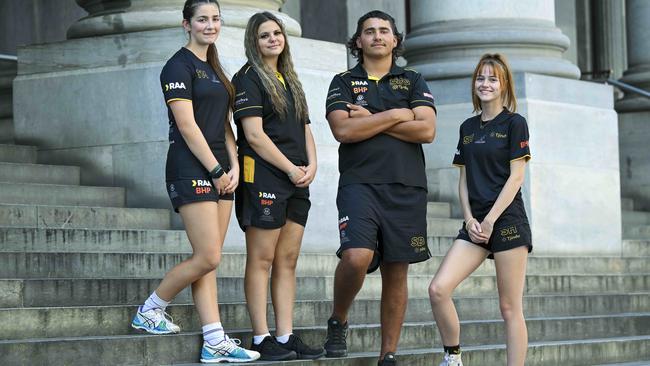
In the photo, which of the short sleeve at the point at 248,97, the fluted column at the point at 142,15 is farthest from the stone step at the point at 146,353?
the fluted column at the point at 142,15

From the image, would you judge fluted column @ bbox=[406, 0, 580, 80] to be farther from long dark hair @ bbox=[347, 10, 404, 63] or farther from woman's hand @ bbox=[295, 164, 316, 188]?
woman's hand @ bbox=[295, 164, 316, 188]

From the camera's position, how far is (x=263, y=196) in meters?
7.84

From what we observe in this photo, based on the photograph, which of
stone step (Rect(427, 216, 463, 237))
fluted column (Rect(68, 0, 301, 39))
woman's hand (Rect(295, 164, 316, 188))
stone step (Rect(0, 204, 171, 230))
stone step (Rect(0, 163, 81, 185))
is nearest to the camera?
woman's hand (Rect(295, 164, 316, 188))

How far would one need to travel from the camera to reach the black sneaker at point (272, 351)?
25.4 feet

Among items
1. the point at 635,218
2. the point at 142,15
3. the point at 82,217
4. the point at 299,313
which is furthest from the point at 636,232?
the point at 82,217

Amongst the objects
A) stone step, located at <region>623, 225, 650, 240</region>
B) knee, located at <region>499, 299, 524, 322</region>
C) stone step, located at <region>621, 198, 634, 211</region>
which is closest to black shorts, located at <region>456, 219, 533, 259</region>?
knee, located at <region>499, 299, 524, 322</region>

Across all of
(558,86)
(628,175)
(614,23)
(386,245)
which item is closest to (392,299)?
(386,245)

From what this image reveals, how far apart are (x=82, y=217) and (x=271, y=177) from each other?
7.16 ft

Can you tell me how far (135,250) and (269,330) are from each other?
140cm

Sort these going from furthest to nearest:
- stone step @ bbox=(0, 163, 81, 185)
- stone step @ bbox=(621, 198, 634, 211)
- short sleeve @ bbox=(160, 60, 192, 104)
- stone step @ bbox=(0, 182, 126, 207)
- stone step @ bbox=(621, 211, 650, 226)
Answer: stone step @ bbox=(621, 198, 634, 211) → stone step @ bbox=(621, 211, 650, 226) → stone step @ bbox=(0, 163, 81, 185) → stone step @ bbox=(0, 182, 126, 207) → short sleeve @ bbox=(160, 60, 192, 104)

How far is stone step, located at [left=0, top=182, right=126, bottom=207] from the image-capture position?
9.74m

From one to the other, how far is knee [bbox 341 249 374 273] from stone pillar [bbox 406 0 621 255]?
5.32m

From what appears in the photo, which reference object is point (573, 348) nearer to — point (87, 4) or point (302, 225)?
point (302, 225)

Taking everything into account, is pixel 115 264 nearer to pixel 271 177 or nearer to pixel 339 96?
pixel 271 177
